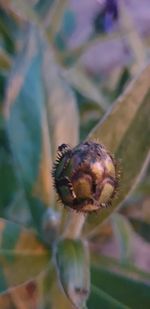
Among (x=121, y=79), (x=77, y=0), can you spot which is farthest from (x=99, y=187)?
(x=77, y=0)

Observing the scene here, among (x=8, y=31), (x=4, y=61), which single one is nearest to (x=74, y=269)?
(x=4, y=61)

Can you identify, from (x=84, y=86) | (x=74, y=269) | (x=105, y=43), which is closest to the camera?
(x=74, y=269)

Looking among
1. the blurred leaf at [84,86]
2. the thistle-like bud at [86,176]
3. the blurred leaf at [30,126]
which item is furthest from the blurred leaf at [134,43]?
the thistle-like bud at [86,176]

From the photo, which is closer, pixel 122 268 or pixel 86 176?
pixel 86 176

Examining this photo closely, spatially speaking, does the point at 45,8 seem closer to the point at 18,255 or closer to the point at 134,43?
the point at 134,43

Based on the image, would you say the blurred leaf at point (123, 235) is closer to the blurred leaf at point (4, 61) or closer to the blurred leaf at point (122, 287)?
the blurred leaf at point (122, 287)

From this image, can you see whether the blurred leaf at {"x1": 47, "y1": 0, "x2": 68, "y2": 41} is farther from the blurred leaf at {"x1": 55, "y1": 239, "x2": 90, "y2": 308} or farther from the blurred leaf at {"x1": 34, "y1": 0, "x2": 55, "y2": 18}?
the blurred leaf at {"x1": 55, "y1": 239, "x2": 90, "y2": 308}
